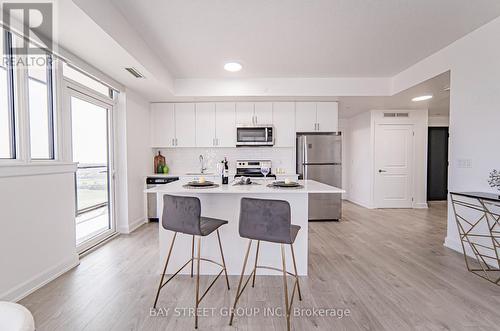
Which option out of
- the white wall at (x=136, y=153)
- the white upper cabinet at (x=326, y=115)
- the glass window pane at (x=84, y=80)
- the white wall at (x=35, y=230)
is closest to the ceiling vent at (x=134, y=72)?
the glass window pane at (x=84, y=80)

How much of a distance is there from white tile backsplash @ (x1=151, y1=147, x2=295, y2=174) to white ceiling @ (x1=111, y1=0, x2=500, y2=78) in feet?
5.74

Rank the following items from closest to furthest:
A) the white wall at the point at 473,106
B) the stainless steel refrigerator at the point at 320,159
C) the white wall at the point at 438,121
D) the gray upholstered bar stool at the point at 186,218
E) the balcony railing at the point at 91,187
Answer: the gray upholstered bar stool at the point at 186,218
the white wall at the point at 473,106
the balcony railing at the point at 91,187
the stainless steel refrigerator at the point at 320,159
the white wall at the point at 438,121

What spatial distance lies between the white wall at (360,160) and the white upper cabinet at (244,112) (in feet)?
9.30

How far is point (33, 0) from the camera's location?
173cm

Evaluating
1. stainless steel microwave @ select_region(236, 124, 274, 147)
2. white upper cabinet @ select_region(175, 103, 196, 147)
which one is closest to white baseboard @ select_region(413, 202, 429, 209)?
stainless steel microwave @ select_region(236, 124, 274, 147)

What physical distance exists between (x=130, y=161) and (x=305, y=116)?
3.32 metres

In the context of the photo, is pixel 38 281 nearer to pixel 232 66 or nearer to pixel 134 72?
pixel 134 72

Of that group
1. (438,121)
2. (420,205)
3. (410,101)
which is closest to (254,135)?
(410,101)

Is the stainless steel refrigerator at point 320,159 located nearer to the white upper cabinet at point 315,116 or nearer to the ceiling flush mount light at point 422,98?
the white upper cabinet at point 315,116

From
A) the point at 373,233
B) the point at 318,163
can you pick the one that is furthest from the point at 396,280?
the point at 318,163

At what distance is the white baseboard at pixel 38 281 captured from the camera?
1.91 meters

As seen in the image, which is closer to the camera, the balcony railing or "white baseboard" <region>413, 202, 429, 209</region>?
the balcony railing

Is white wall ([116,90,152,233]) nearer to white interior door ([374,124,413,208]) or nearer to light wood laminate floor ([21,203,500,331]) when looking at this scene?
light wood laminate floor ([21,203,500,331])

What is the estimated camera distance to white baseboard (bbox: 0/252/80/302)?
1.91 metres
